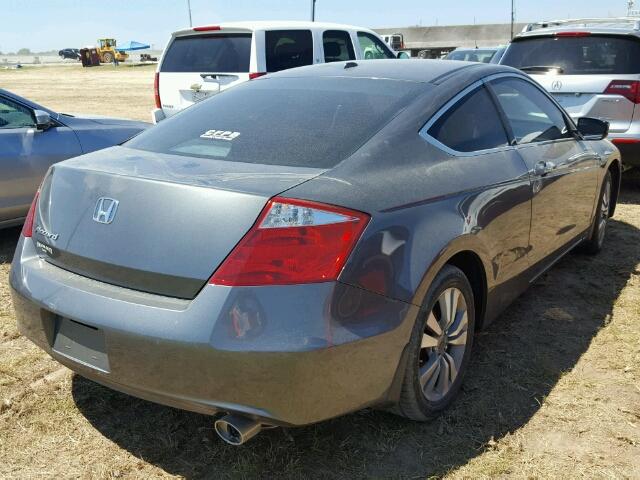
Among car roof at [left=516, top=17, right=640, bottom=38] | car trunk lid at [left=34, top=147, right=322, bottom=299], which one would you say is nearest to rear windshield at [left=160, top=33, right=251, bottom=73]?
car roof at [left=516, top=17, right=640, bottom=38]

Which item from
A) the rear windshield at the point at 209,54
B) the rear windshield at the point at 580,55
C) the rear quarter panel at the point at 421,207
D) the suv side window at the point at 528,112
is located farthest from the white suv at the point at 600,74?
the rear quarter panel at the point at 421,207

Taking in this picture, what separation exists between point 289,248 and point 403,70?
1.60 m

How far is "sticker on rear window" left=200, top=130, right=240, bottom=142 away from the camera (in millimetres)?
2854

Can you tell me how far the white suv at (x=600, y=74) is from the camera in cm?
641

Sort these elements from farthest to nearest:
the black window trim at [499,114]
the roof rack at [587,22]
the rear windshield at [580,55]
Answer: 1. the roof rack at [587,22]
2. the rear windshield at [580,55]
3. the black window trim at [499,114]

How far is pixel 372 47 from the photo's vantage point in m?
9.88

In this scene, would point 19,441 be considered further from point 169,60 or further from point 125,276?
point 169,60

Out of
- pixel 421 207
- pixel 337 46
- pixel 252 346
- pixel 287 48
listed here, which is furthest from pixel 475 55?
pixel 252 346

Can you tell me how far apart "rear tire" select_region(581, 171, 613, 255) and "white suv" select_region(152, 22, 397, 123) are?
161 inches

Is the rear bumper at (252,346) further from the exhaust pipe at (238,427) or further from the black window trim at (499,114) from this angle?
the black window trim at (499,114)

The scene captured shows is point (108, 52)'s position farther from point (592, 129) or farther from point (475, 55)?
point (592, 129)

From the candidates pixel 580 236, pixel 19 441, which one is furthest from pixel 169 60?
pixel 19 441

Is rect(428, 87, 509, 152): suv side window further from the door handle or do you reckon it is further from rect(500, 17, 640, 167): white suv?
rect(500, 17, 640, 167): white suv

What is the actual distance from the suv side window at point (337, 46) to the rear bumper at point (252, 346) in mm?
7014
